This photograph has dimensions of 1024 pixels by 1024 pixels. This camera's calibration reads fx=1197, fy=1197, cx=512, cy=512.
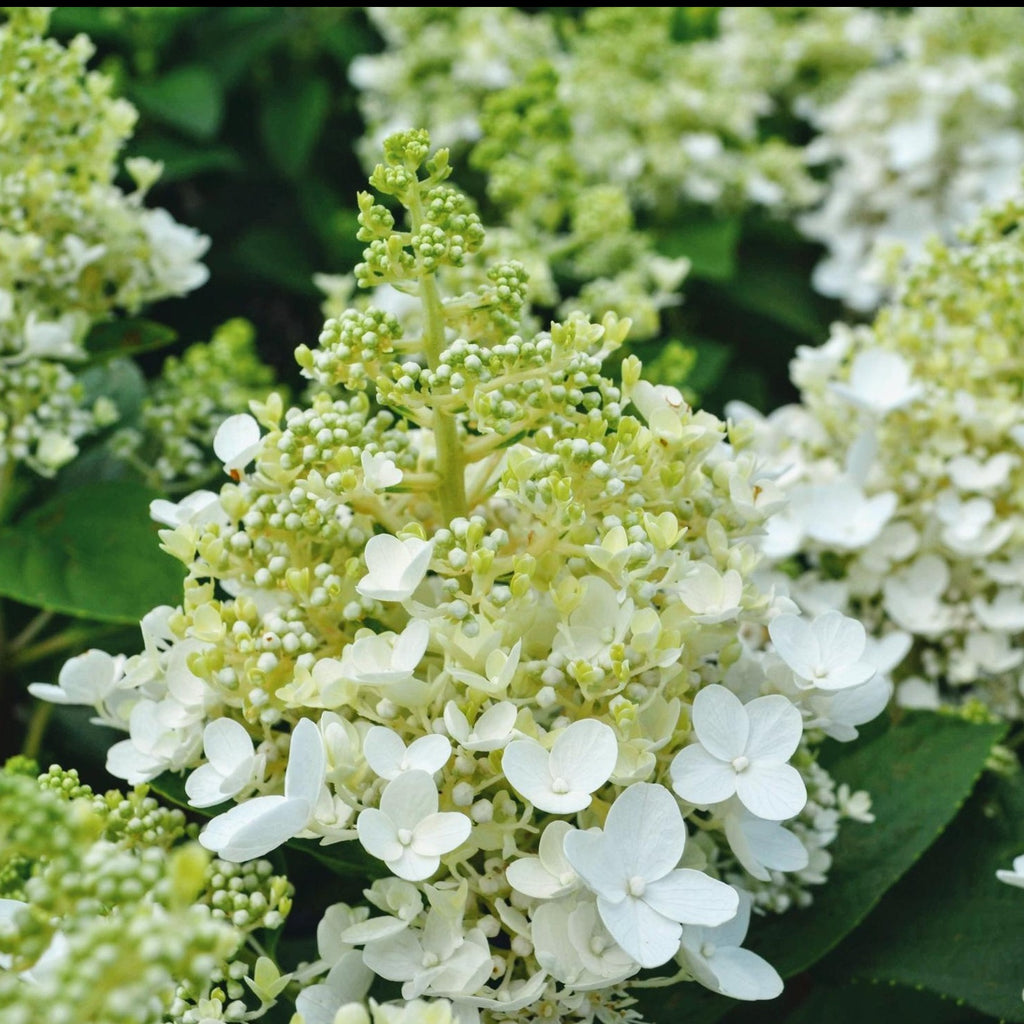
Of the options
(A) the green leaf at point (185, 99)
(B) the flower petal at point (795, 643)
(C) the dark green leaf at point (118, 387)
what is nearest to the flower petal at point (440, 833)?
(B) the flower petal at point (795, 643)

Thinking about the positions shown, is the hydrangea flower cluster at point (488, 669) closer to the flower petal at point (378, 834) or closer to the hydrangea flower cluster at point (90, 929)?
the flower petal at point (378, 834)

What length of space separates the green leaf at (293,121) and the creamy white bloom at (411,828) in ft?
4.21

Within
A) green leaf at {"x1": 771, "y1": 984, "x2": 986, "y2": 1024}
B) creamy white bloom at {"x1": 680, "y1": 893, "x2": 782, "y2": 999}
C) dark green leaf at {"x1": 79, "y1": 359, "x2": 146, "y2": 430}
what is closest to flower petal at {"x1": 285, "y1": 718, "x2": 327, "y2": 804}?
creamy white bloom at {"x1": 680, "y1": 893, "x2": 782, "y2": 999}

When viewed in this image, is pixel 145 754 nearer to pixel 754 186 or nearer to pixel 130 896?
pixel 130 896

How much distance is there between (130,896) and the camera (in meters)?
0.47

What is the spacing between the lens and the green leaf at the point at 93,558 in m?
0.96

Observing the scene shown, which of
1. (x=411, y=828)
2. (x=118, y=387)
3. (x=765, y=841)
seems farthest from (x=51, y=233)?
(x=765, y=841)

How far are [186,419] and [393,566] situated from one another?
1.88 feet

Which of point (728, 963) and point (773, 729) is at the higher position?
point (773, 729)

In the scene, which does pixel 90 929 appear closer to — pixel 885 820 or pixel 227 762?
pixel 227 762

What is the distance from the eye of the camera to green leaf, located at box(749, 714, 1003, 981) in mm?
822

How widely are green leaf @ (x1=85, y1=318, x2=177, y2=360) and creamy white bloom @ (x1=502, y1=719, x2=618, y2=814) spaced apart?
0.66m

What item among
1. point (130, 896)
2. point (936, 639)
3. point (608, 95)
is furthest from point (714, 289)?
point (130, 896)

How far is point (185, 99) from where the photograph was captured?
1591 mm
